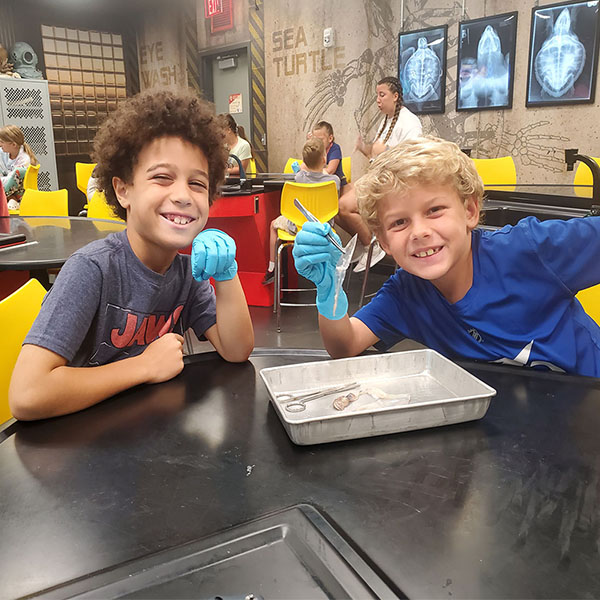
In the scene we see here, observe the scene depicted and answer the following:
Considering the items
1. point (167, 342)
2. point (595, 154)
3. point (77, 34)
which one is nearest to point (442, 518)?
point (167, 342)

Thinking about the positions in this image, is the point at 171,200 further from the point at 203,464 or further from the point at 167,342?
the point at 203,464

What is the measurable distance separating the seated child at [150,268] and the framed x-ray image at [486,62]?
3715 millimetres

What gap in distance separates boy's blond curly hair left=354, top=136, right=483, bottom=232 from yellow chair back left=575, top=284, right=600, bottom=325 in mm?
474

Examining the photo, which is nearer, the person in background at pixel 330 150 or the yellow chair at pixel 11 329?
the yellow chair at pixel 11 329

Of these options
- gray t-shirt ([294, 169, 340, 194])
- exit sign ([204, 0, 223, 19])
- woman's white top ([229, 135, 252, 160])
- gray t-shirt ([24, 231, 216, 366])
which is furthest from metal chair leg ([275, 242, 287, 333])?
exit sign ([204, 0, 223, 19])

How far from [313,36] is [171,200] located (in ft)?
17.6

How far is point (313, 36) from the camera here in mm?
5762

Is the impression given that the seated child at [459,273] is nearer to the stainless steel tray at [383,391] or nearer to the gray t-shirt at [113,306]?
the stainless steel tray at [383,391]

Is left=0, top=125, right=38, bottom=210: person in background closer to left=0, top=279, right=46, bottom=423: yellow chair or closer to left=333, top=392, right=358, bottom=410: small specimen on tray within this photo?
left=0, top=279, right=46, bottom=423: yellow chair

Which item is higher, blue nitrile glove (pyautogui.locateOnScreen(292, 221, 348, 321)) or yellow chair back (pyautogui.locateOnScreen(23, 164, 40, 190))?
yellow chair back (pyautogui.locateOnScreen(23, 164, 40, 190))

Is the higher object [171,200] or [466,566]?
[171,200]

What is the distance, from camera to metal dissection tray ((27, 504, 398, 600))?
0.50 m

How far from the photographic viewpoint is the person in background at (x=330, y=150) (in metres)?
4.97

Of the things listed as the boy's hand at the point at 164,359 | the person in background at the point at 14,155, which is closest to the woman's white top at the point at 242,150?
the person in background at the point at 14,155
